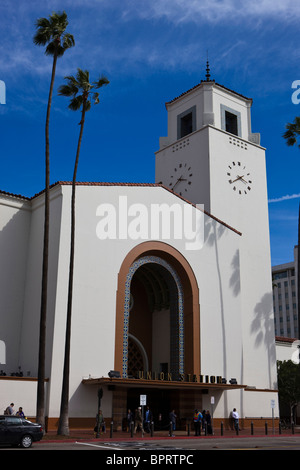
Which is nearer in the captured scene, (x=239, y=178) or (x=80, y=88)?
(x=80, y=88)

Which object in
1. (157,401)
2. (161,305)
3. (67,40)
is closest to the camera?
(67,40)

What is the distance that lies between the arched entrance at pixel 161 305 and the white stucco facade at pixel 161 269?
14 cm

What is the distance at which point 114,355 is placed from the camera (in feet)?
89.2

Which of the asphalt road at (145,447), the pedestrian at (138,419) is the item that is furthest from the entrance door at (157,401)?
the asphalt road at (145,447)

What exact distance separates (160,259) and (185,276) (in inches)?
73.5

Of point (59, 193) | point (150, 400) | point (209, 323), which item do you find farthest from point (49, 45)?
point (150, 400)

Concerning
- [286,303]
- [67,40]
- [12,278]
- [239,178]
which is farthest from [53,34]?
[286,303]

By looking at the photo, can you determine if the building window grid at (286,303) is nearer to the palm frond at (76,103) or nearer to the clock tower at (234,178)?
the clock tower at (234,178)

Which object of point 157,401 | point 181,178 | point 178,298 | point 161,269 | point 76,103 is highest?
point 181,178

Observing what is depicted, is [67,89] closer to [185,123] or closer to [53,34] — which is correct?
[53,34]

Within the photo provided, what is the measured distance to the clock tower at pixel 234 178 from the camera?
36.0 meters

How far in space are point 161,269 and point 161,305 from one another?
8.84 feet

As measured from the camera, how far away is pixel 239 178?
129ft

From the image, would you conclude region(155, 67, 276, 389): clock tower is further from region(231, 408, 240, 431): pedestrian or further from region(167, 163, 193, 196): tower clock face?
region(231, 408, 240, 431): pedestrian
